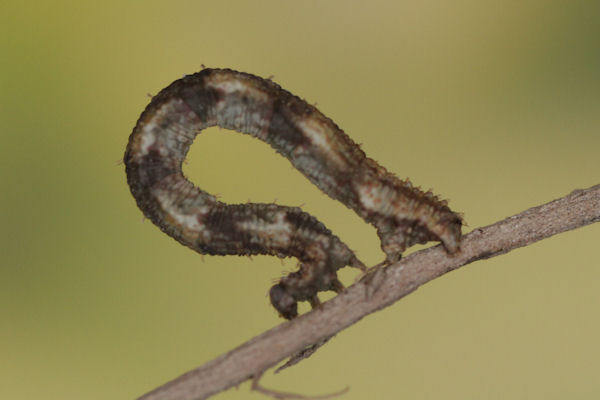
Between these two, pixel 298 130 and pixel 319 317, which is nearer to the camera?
pixel 319 317

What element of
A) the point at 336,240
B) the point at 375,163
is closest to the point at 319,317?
the point at 336,240

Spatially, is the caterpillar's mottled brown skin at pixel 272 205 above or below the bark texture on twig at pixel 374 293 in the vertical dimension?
above

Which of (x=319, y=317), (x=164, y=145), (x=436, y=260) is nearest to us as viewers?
(x=319, y=317)

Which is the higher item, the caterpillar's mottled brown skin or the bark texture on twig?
the caterpillar's mottled brown skin

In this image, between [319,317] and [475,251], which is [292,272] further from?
[475,251]

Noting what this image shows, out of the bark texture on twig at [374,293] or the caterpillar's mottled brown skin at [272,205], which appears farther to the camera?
the caterpillar's mottled brown skin at [272,205]
